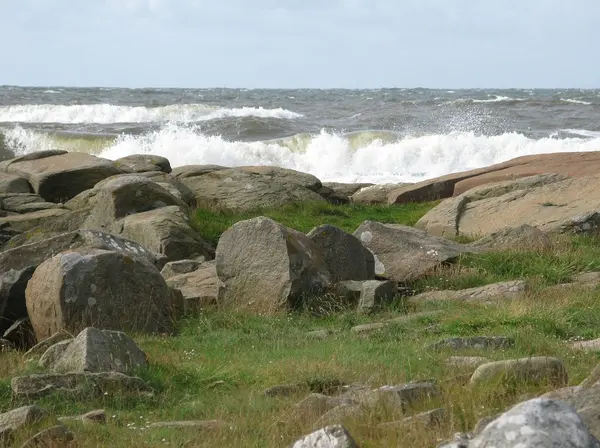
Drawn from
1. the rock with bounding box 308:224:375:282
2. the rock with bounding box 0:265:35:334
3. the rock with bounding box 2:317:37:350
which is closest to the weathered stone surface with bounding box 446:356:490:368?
the rock with bounding box 308:224:375:282

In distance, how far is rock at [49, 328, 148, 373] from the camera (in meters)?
7.48

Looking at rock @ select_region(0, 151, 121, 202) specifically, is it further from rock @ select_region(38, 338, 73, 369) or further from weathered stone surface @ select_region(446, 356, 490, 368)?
weathered stone surface @ select_region(446, 356, 490, 368)

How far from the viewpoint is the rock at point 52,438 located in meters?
5.57

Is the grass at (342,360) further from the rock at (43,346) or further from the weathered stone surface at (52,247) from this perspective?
the weathered stone surface at (52,247)

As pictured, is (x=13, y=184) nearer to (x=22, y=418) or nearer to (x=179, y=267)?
(x=179, y=267)

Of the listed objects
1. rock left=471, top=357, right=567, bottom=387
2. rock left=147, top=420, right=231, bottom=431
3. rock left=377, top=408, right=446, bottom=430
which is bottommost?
rock left=147, top=420, right=231, bottom=431

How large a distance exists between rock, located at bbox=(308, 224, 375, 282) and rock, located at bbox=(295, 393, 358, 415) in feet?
18.6

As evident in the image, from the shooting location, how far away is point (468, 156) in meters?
36.1

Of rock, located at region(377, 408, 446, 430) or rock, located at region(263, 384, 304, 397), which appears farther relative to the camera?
rock, located at region(263, 384, 304, 397)

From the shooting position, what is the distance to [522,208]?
16859mm

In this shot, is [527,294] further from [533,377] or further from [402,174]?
[402,174]

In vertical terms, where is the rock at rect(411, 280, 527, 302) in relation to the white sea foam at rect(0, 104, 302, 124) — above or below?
above

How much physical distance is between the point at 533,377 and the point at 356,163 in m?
29.9

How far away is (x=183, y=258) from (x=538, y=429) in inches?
450
